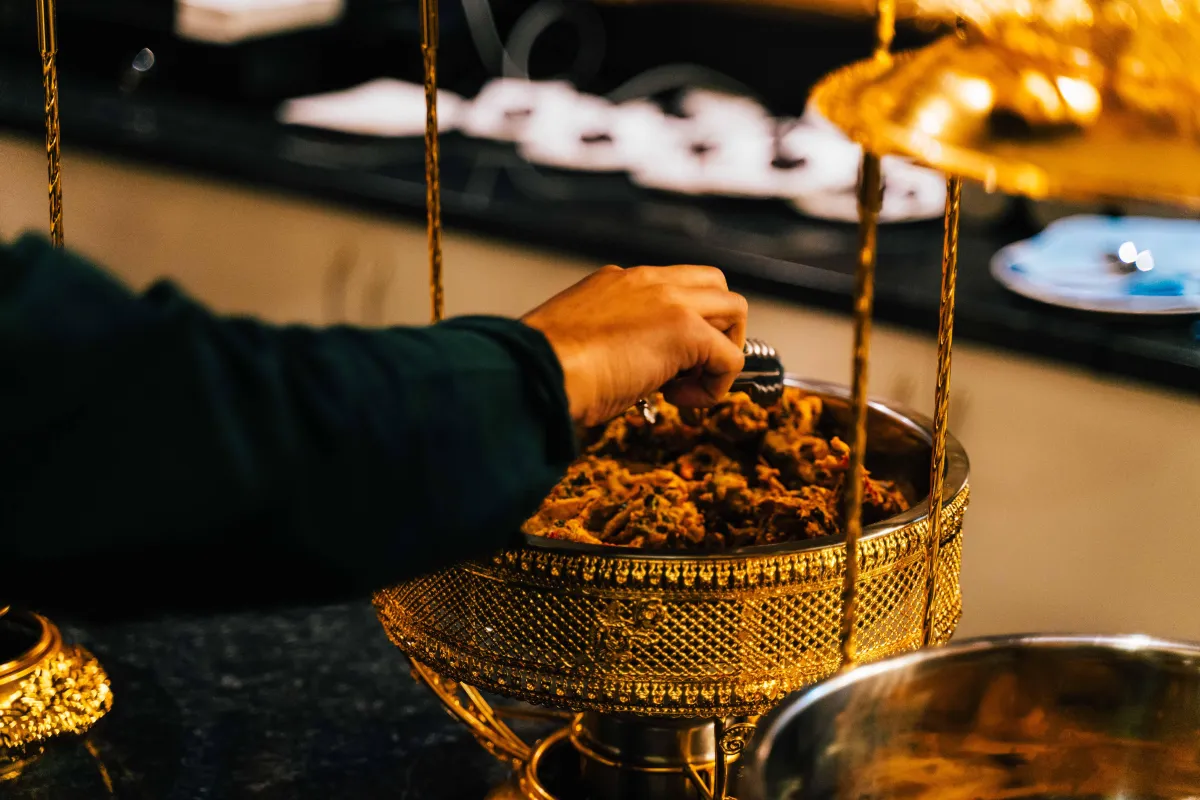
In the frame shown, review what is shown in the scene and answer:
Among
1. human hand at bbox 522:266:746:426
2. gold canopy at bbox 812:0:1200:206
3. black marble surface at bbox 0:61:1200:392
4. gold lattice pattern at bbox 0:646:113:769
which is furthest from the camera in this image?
black marble surface at bbox 0:61:1200:392

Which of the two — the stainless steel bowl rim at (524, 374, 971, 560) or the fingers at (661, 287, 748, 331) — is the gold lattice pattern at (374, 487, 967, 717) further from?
the fingers at (661, 287, 748, 331)

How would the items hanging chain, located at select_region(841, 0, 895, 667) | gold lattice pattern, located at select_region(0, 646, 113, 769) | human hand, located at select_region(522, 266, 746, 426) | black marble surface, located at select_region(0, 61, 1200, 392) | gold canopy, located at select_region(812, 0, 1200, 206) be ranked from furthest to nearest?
1. black marble surface, located at select_region(0, 61, 1200, 392)
2. gold lattice pattern, located at select_region(0, 646, 113, 769)
3. human hand, located at select_region(522, 266, 746, 426)
4. hanging chain, located at select_region(841, 0, 895, 667)
5. gold canopy, located at select_region(812, 0, 1200, 206)

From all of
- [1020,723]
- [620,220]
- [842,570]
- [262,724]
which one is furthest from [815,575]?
[620,220]

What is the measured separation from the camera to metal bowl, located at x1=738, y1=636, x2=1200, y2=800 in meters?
0.56

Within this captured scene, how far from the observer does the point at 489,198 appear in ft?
7.19

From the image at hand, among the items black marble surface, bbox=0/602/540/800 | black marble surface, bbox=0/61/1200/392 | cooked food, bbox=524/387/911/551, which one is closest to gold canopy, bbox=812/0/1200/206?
cooked food, bbox=524/387/911/551

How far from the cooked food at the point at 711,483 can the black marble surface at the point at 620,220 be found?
920 millimetres

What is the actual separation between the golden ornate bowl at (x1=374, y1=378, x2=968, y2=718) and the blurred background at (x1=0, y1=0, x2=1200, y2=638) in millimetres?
782

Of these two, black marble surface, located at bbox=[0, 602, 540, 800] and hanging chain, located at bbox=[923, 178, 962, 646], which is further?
black marble surface, located at bbox=[0, 602, 540, 800]

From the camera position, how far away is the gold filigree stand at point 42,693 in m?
0.87

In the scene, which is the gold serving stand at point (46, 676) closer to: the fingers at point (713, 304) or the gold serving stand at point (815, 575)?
the gold serving stand at point (815, 575)

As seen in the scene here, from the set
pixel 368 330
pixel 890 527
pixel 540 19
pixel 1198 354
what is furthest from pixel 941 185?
pixel 368 330

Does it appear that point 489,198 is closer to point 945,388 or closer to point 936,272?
point 936,272

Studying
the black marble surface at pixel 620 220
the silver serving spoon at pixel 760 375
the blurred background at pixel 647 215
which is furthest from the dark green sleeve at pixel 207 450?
the black marble surface at pixel 620 220
